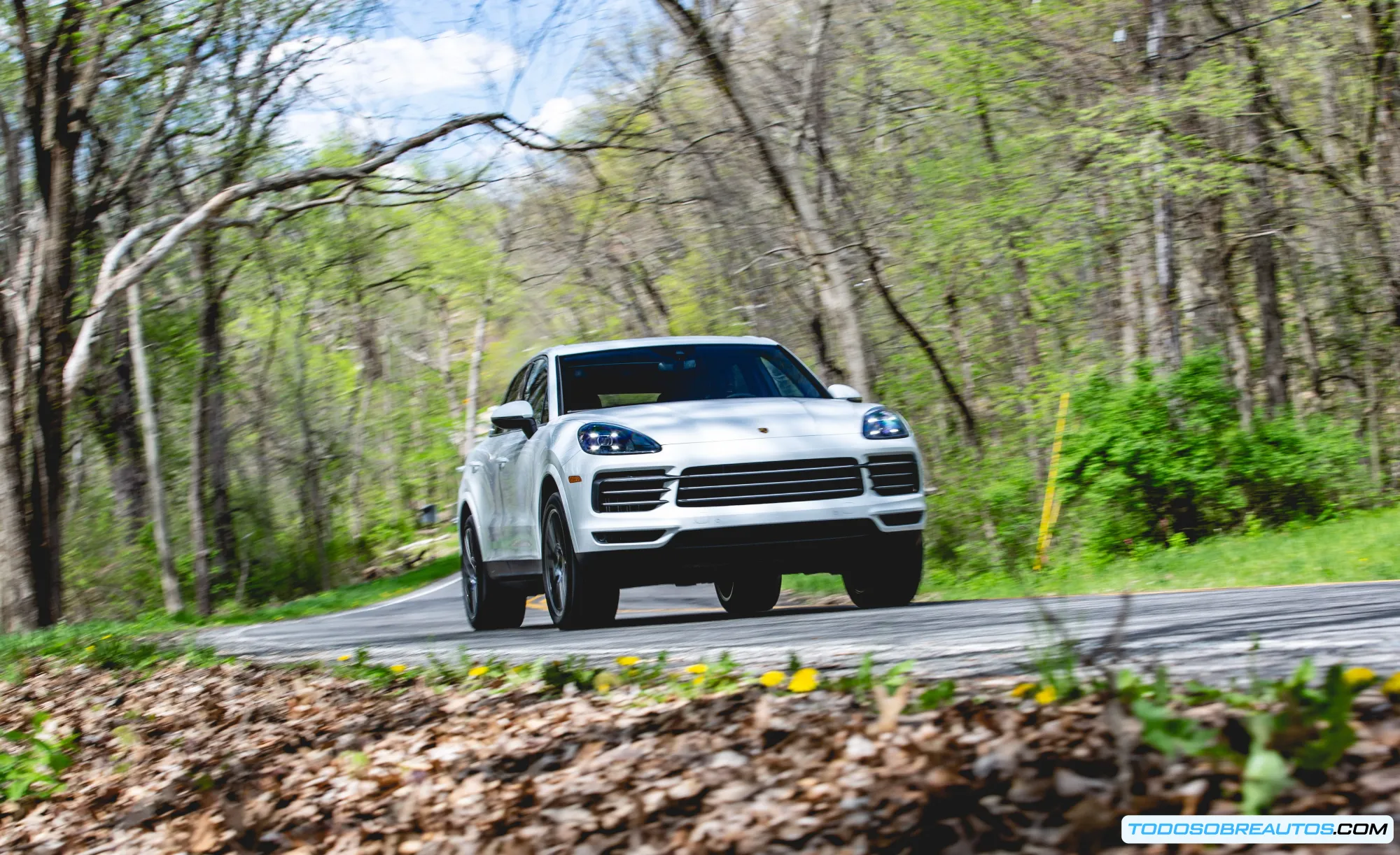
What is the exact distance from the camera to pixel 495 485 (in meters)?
10.3

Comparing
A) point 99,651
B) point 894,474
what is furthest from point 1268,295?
point 99,651

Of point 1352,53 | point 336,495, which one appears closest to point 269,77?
point 1352,53

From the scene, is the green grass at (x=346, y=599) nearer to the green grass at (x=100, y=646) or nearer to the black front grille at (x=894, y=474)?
the green grass at (x=100, y=646)

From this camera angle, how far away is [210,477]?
3759cm

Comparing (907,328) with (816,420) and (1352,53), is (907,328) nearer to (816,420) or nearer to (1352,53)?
(1352,53)

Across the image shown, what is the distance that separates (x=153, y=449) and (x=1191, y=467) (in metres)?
22.3

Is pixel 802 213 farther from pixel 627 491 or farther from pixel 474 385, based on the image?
pixel 474 385

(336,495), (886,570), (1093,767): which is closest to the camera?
(1093,767)

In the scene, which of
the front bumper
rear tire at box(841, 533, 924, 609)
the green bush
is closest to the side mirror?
the front bumper

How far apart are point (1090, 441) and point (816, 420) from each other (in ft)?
35.8

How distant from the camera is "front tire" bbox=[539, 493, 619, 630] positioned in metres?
8.29

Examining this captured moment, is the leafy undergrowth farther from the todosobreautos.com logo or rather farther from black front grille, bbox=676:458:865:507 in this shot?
black front grille, bbox=676:458:865:507

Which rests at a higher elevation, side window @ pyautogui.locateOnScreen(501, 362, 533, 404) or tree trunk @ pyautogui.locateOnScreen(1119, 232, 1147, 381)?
tree trunk @ pyautogui.locateOnScreen(1119, 232, 1147, 381)

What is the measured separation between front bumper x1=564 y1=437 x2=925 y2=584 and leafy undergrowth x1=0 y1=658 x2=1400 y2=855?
1.79 m
